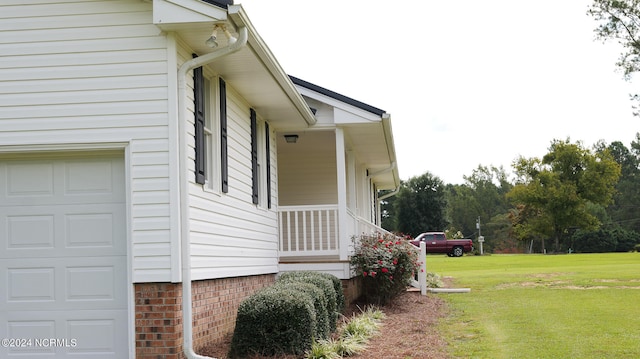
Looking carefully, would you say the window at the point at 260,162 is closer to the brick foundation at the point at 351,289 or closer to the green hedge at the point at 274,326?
the brick foundation at the point at 351,289

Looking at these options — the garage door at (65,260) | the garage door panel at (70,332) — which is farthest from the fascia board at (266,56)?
the garage door panel at (70,332)

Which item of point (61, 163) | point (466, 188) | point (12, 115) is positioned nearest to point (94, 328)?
point (61, 163)

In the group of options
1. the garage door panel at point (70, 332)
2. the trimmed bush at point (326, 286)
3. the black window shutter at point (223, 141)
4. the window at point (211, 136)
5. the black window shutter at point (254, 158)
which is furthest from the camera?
the black window shutter at point (254, 158)

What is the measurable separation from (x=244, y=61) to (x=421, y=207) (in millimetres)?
60250

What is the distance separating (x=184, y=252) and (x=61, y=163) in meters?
1.66

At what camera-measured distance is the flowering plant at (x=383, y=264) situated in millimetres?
14359

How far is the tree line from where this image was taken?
202ft

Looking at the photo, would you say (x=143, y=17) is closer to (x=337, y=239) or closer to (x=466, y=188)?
(x=337, y=239)

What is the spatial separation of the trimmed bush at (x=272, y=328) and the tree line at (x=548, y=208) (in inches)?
2042

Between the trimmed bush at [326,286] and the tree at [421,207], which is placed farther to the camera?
the tree at [421,207]

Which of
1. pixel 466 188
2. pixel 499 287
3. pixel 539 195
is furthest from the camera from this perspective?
pixel 466 188

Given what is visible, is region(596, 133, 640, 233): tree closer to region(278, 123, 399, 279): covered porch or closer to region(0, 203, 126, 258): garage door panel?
region(278, 123, 399, 279): covered porch

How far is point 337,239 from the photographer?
14891 mm

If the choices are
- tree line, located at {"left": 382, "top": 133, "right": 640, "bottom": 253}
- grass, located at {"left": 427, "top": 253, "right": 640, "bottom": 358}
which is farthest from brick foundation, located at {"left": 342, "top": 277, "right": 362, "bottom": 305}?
tree line, located at {"left": 382, "top": 133, "right": 640, "bottom": 253}
